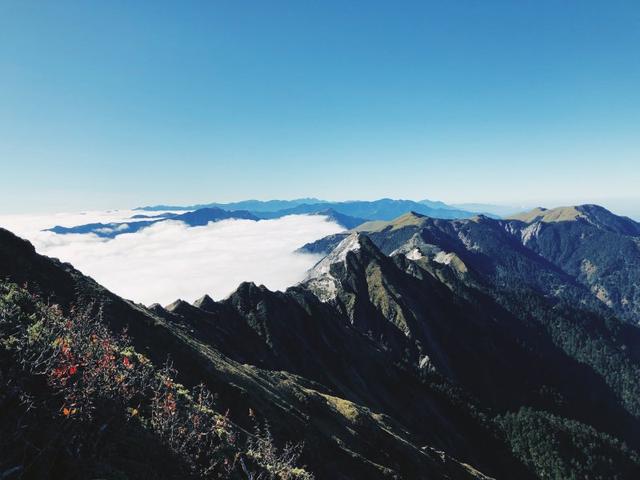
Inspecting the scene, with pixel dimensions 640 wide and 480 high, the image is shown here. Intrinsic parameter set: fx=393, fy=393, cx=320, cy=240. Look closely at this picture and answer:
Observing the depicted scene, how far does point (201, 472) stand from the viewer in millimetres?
25781

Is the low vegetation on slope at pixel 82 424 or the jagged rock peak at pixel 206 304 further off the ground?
the low vegetation on slope at pixel 82 424

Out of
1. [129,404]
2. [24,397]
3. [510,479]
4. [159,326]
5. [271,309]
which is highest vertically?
[24,397]

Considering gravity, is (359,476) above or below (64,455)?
below

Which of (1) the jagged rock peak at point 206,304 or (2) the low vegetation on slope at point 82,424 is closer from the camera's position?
(2) the low vegetation on slope at point 82,424

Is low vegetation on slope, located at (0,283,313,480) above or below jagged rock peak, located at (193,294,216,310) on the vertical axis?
above

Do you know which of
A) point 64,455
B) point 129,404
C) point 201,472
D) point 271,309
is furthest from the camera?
point 271,309

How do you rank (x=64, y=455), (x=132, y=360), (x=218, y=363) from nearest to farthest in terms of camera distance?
(x=64, y=455), (x=132, y=360), (x=218, y=363)

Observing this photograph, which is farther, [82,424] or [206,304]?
[206,304]

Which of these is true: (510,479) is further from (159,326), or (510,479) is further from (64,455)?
(64,455)

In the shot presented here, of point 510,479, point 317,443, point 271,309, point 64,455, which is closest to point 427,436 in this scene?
point 510,479

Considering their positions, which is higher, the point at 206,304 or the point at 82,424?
the point at 82,424

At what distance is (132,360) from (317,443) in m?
35.4

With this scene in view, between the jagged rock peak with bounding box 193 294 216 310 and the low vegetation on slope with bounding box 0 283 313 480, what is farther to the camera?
the jagged rock peak with bounding box 193 294 216 310

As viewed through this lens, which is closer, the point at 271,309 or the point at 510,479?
the point at 510,479
